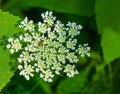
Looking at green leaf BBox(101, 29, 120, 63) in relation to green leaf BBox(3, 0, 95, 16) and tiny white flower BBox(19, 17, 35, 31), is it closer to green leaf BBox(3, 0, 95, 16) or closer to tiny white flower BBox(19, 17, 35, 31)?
green leaf BBox(3, 0, 95, 16)

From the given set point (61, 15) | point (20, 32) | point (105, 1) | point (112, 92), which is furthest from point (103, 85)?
point (20, 32)

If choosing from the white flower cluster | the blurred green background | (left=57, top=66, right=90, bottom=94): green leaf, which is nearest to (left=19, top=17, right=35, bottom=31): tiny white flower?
the white flower cluster

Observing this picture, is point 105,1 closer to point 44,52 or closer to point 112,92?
point 44,52

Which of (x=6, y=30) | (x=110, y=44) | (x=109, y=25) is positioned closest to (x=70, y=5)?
(x=109, y=25)

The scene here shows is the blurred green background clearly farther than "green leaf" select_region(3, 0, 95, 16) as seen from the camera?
No

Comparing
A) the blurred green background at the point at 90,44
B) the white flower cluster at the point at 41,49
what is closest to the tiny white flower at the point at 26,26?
the white flower cluster at the point at 41,49

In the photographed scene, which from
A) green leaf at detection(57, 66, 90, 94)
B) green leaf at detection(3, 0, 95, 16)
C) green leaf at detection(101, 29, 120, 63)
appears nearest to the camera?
green leaf at detection(101, 29, 120, 63)

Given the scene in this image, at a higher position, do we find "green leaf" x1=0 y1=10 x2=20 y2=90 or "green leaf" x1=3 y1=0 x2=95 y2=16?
"green leaf" x1=3 y1=0 x2=95 y2=16

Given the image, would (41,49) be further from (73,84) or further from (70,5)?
(73,84)
